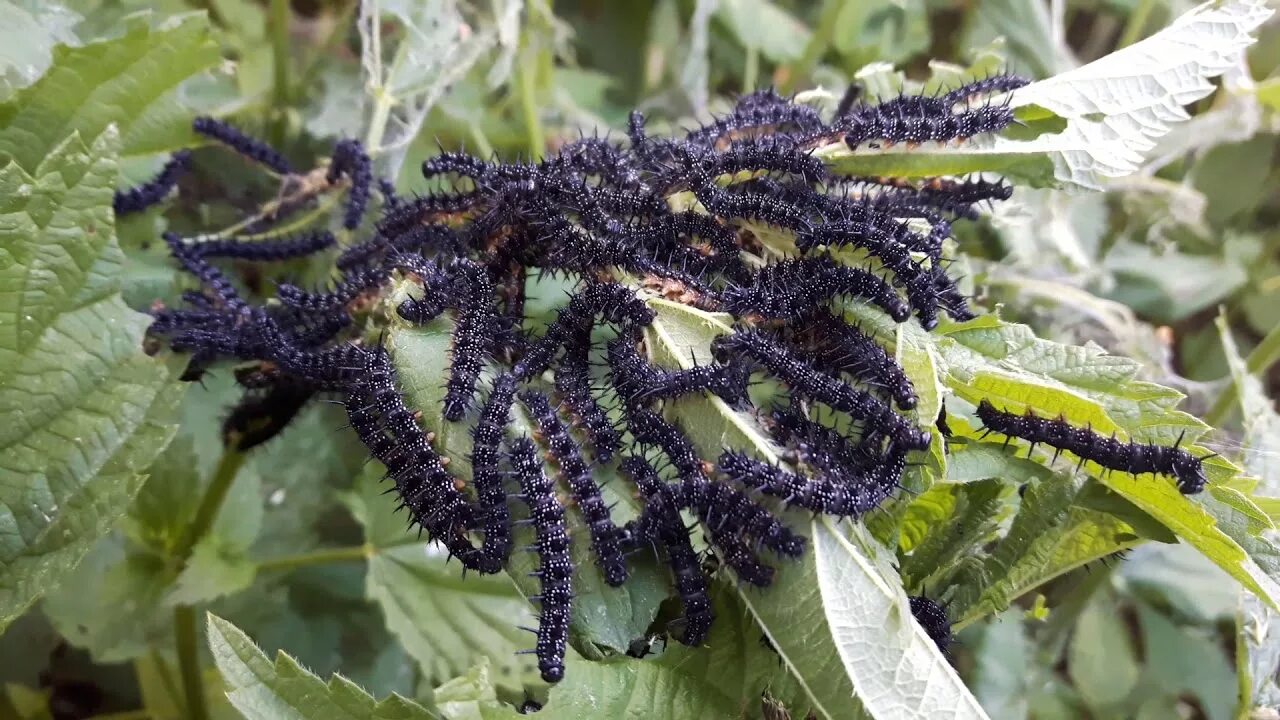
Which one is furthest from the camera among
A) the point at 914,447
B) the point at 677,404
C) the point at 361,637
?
the point at 361,637

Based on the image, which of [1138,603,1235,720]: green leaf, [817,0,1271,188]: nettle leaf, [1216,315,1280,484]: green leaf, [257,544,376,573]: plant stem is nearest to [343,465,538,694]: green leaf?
[257,544,376,573]: plant stem

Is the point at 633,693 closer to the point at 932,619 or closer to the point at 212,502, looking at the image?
the point at 932,619

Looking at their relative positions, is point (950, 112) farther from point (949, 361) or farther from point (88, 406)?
point (88, 406)

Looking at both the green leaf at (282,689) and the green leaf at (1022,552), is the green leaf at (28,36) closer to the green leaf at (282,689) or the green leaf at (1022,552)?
the green leaf at (282,689)

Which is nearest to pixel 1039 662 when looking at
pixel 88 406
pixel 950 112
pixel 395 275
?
pixel 950 112

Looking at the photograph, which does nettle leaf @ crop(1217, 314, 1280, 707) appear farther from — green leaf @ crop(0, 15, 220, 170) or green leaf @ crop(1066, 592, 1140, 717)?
green leaf @ crop(0, 15, 220, 170)

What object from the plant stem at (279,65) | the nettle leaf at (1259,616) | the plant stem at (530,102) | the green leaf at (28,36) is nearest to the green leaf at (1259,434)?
the nettle leaf at (1259,616)
